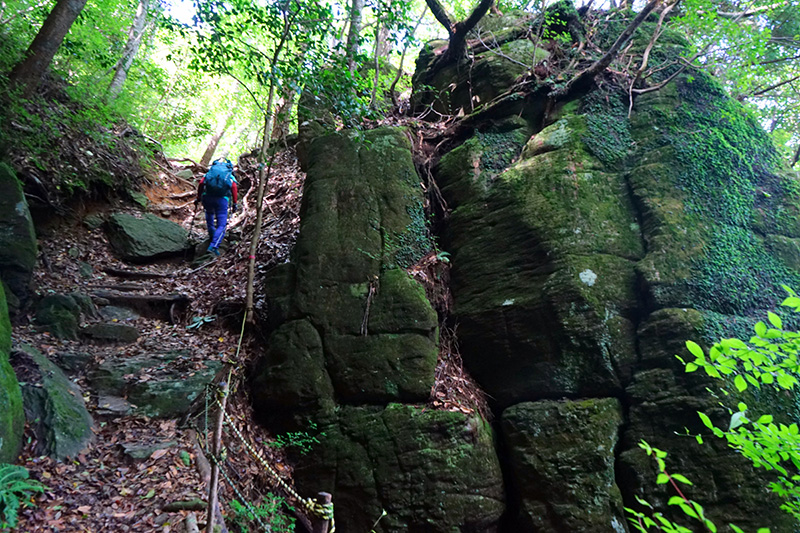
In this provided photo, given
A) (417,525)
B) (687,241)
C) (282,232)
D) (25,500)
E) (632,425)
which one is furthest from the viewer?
(282,232)

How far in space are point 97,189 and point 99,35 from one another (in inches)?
146

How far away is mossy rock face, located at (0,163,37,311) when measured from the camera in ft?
18.6

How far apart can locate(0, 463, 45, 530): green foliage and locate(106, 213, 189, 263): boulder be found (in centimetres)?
622

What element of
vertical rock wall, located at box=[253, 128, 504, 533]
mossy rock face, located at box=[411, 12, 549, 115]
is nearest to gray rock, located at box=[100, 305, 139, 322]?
vertical rock wall, located at box=[253, 128, 504, 533]

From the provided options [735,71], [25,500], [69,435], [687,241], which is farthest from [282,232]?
[735,71]

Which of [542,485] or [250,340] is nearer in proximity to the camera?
[542,485]

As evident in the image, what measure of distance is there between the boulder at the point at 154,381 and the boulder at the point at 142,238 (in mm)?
3996

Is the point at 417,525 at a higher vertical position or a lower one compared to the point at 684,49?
lower

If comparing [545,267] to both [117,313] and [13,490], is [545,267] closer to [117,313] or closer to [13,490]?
[13,490]

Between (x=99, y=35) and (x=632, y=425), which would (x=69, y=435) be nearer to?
(x=632, y=425)

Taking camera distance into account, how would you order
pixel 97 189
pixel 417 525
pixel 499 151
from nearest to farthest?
pixel 417 525
pixel 499 151
pixel 97 189

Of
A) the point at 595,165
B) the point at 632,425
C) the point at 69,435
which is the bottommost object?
the point at 69,435

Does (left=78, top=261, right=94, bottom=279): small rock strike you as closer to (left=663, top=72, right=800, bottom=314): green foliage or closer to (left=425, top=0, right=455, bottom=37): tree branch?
(left=425, top=0, right=455, bottom=37): tree branch

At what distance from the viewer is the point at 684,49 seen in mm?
7809
